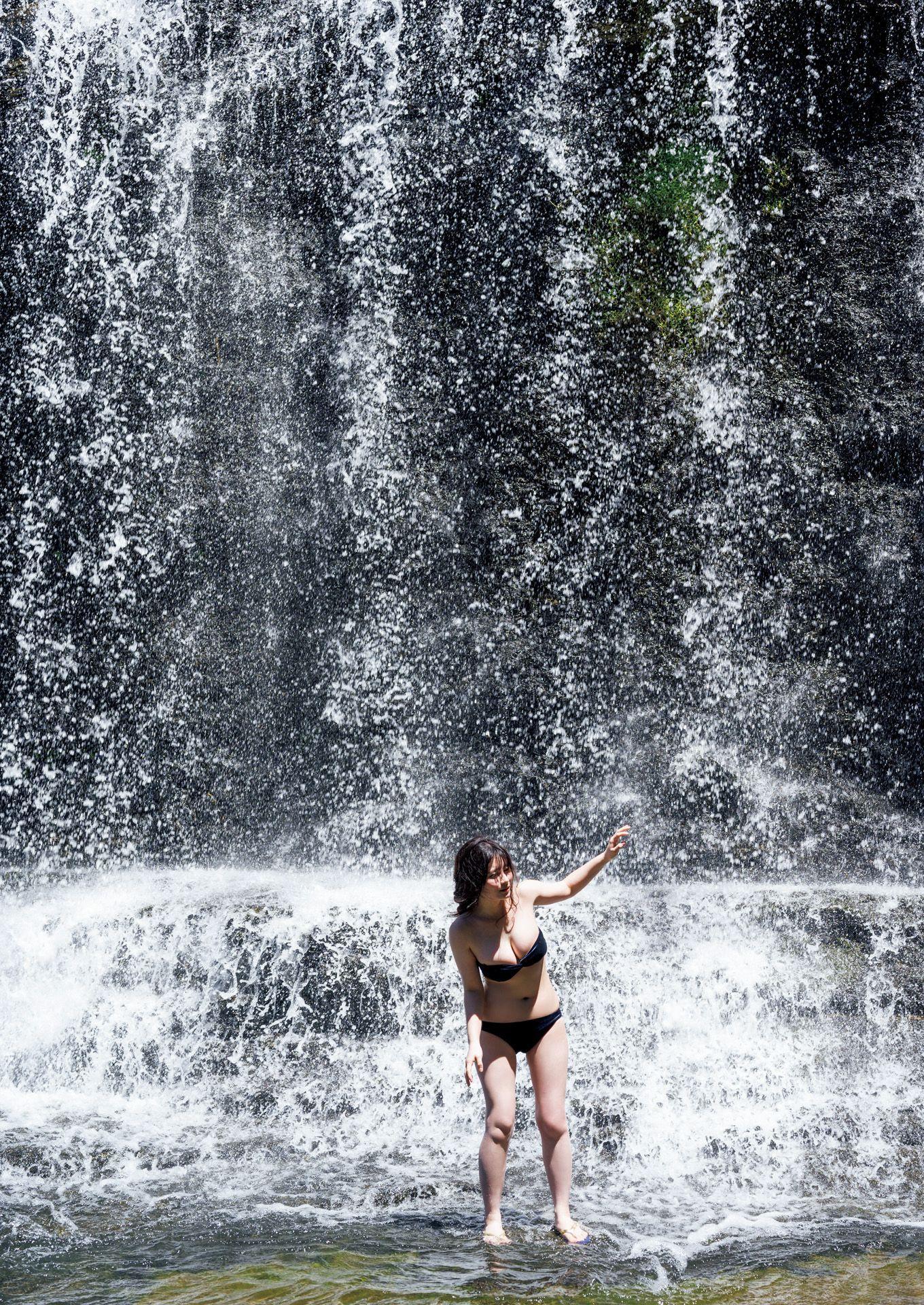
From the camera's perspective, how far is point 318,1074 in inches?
236

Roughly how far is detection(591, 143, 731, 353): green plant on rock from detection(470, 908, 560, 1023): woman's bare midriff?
19.8ft

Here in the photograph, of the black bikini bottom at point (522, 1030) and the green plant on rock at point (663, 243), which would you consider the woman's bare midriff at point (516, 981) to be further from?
the green plant on rock at point (663, 243)

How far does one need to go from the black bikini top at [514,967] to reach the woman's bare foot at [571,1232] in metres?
0.89

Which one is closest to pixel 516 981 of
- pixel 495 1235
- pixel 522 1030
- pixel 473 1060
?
pixel 522 1030

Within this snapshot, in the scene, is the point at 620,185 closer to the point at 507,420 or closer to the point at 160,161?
the point at 507,420

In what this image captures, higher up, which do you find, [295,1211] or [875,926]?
[875,926]

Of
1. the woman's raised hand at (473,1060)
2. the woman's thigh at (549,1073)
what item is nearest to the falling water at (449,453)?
the woman's thigh at (549,1073)

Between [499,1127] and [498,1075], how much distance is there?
166 millimetres

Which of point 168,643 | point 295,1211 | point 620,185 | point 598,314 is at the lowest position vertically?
point 295,1211

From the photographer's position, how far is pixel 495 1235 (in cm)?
410

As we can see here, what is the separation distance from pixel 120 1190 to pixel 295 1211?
0.80 m

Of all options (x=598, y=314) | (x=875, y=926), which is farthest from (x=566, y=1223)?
(x=598, y=314)

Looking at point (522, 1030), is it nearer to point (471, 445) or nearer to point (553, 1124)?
point (553, 1124)

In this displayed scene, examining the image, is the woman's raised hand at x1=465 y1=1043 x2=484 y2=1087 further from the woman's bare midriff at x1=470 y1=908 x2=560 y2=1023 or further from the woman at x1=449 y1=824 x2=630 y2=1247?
the woman's bare midriff at x1=470 y1=908 x2=560 y2=1023
